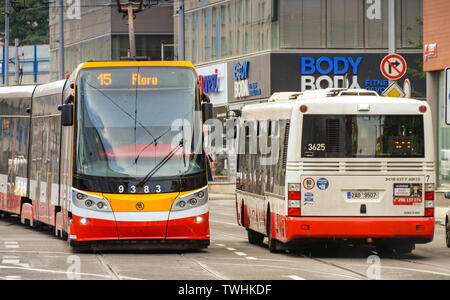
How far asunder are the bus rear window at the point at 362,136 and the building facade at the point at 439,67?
16.0m

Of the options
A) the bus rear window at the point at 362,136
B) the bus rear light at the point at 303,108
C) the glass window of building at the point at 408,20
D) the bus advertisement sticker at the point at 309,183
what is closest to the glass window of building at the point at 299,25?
the glass window of building at the point at 408,20

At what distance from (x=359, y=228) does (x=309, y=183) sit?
3.33 ft

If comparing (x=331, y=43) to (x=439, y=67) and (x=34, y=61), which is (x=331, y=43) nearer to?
(x=439, y=67)

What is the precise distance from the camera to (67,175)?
2164cm

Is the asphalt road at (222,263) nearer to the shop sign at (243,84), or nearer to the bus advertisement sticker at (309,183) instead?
the bus advertisement sticker at (309,183)

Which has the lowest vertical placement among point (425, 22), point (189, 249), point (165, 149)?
point (189, 249)

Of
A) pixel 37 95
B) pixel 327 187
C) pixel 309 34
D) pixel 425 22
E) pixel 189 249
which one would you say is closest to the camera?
pixel 327 187

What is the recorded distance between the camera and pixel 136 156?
2006 cm

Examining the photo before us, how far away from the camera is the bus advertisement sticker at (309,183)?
19.2 meters

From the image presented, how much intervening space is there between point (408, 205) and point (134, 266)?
14.7ft

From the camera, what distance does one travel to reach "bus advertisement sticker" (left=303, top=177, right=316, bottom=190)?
19250mm

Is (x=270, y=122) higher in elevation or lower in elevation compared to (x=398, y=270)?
higher
